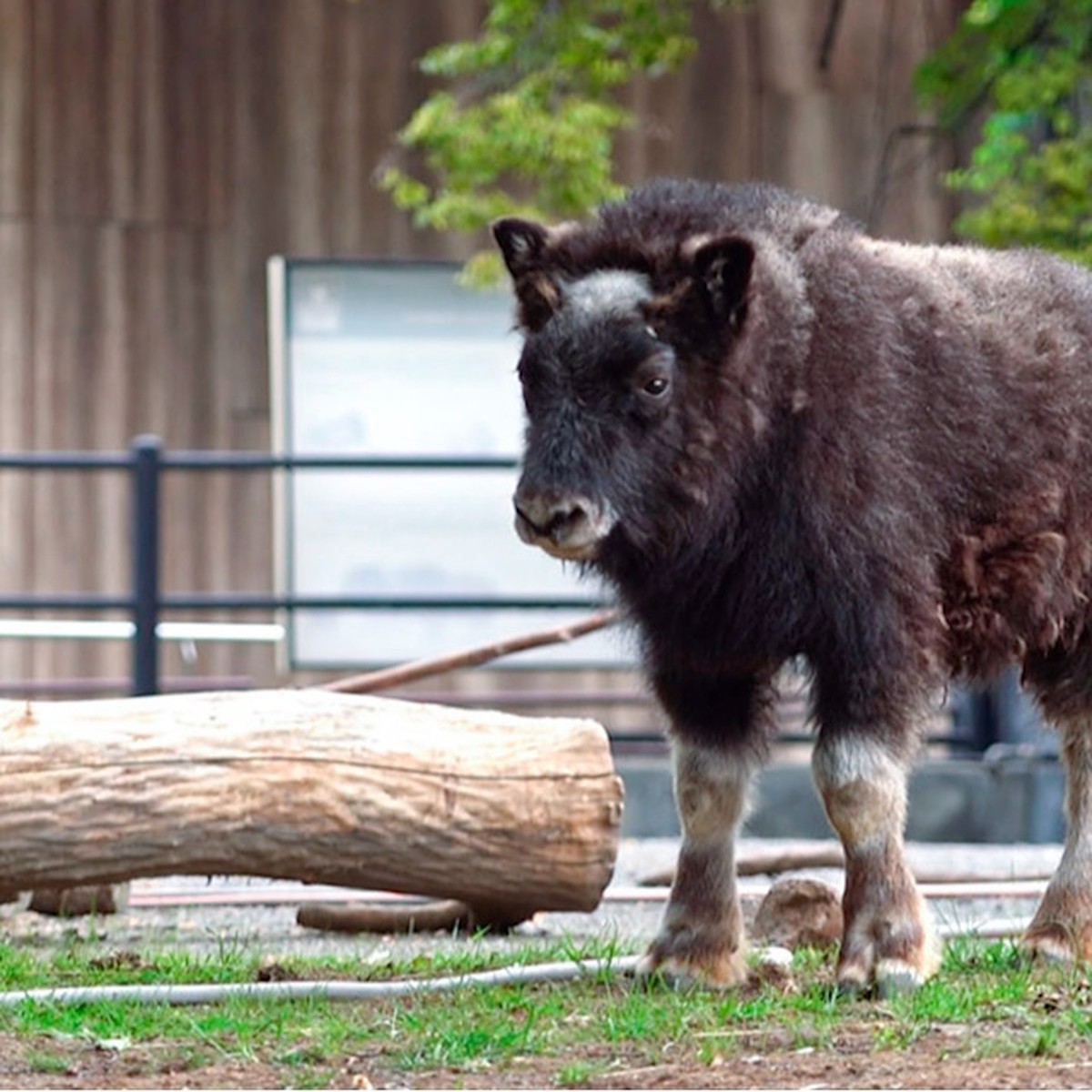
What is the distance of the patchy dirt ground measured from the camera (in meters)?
5.01

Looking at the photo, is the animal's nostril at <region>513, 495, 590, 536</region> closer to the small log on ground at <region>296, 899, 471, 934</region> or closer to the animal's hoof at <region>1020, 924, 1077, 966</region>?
the animal's hoof at <region>1020, 924, 1077, 966</region>

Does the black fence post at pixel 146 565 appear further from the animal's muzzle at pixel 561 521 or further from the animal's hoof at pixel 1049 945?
the animal's muzzle at pixel 561 521

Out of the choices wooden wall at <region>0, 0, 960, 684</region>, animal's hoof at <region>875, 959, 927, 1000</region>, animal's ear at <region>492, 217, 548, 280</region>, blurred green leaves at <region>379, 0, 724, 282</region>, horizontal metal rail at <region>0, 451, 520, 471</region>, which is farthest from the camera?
wooden wall at <region>0, 0, 960, 684</region>

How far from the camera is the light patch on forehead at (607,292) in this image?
19.8ft

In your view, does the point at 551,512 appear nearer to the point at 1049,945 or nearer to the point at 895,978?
the point at 895,978

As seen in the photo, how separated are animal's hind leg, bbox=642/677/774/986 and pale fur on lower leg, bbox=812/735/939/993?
15.1 inches

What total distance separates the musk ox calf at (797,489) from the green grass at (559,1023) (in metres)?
0.24

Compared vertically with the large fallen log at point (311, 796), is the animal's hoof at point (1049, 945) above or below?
below

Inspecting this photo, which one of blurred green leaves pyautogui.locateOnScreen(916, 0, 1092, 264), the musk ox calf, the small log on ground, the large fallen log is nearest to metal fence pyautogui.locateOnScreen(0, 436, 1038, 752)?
blurred green leaves pyautogui.locateOnScreen(916, 0, 1092, 264)

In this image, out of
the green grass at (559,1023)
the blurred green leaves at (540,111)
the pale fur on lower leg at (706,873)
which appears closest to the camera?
the green grass at (559,1023)

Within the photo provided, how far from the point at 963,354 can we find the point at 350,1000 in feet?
7.49

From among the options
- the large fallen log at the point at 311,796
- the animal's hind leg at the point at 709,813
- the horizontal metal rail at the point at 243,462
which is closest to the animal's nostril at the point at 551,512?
the animal's hind leg at the point at 709,813

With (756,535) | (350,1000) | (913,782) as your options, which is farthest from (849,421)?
(913,782)

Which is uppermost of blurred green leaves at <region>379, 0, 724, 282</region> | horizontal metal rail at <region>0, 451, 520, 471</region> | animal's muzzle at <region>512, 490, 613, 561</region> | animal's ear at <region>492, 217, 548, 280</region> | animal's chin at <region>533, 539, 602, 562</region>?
blurred green leaves at <region>379, 0, 724, 282</region>
